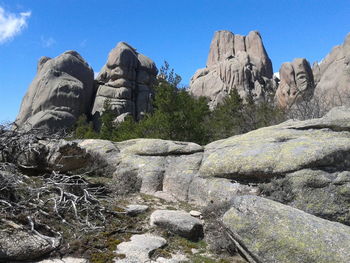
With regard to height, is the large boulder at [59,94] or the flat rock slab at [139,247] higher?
the large boulder at [59,94]

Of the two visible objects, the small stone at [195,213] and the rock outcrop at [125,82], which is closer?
the small stone at [195,213]

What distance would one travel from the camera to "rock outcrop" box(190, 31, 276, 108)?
68062mm

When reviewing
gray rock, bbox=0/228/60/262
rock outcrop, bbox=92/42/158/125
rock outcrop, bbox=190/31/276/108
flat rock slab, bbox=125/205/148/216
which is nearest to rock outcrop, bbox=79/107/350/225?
flat rock slab, bbox=125/205/148/216

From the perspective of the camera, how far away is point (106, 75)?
185 feet

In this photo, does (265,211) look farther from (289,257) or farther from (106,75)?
(106,75)

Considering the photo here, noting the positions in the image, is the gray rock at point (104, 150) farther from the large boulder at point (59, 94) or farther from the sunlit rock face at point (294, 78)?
the sunlit rock face at point (294, 78)

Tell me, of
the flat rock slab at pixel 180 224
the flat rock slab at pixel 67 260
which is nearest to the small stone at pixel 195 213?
the flat rock slab at pixel 180 224

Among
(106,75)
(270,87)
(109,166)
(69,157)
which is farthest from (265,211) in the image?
(270,87)

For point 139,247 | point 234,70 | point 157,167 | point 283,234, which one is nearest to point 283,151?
point 283,234

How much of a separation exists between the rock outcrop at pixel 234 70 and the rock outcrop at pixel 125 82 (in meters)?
11.8

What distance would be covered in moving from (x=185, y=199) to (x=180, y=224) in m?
2.65

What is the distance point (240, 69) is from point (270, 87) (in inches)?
312

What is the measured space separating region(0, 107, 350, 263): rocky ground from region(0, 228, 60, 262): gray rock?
2cm

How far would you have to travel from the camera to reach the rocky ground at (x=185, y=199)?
6.41 m
